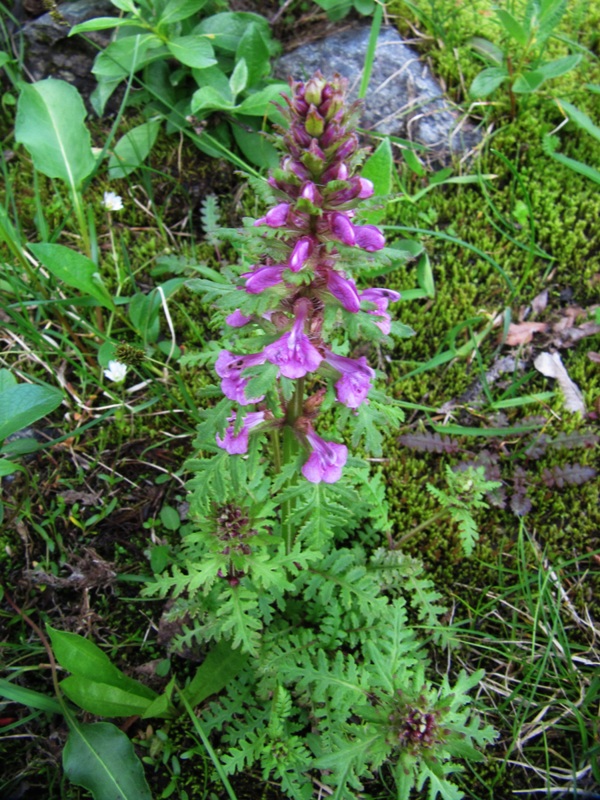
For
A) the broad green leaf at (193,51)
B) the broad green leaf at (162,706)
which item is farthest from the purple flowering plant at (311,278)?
the broad green leaf at (193,51)

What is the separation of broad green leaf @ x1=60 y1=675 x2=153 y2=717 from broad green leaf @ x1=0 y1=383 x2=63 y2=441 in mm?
1074

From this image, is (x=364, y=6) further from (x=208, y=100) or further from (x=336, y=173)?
(x=336, y=173)

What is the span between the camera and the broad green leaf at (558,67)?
12.1 feet

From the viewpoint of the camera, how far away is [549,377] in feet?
11.4

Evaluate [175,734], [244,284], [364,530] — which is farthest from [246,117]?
[175,734]

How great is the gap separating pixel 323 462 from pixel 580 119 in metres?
3.07

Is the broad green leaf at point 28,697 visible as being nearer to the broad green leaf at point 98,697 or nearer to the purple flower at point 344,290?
the broad green leaf at point 98,697

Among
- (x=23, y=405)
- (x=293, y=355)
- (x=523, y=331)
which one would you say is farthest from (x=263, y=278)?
(x=523, y=331)

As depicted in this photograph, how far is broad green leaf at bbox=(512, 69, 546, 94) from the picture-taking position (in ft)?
12.1

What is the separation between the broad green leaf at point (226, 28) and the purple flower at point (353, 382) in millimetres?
2787

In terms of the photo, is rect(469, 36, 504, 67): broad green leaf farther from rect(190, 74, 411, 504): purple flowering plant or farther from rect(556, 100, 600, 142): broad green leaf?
rect(190, 74, 411, 504): purple flowering plant

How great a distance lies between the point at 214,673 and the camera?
2689mm

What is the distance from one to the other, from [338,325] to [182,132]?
258cm

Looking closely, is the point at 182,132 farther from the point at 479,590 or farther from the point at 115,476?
the point at 479,590
